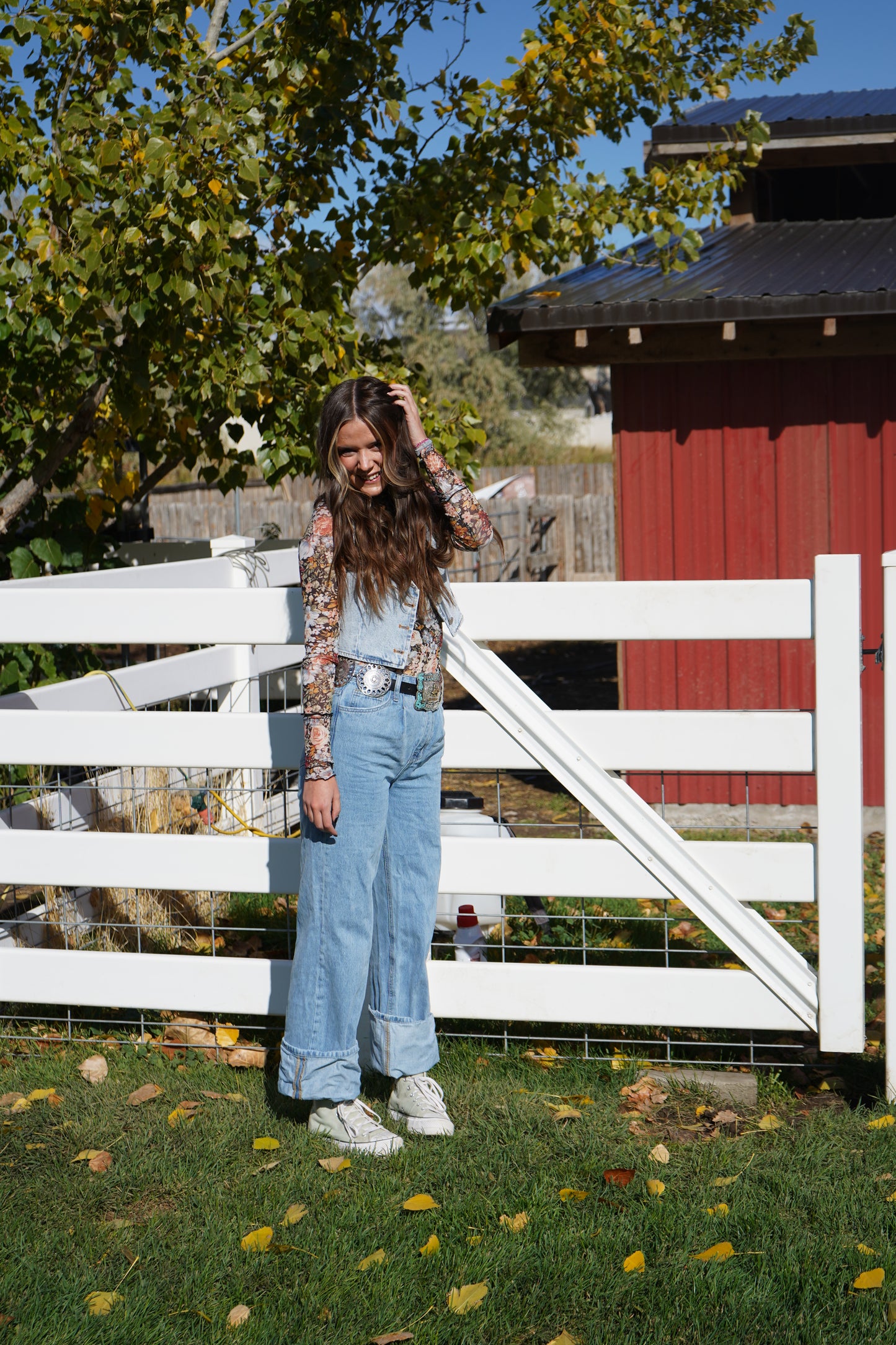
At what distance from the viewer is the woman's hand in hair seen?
9.67ft

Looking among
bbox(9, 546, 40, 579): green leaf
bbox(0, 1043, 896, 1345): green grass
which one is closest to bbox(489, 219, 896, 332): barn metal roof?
bbox(9, 546, 40, 579): green leaf

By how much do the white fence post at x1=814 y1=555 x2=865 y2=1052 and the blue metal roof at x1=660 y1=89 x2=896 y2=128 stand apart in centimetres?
647

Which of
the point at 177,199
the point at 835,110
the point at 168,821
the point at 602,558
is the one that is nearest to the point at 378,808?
the point at 168,821

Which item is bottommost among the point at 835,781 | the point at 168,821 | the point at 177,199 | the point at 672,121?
the point at 168,821

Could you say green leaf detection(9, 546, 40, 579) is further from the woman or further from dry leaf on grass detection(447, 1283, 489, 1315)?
dry leaf on grass detection(447, 1283, 489, 1315)

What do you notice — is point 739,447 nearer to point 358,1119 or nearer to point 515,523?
point 358,1119

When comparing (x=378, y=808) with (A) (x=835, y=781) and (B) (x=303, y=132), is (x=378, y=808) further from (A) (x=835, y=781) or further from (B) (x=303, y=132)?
(B) (x=303, y=132)

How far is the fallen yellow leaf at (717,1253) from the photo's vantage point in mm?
2566

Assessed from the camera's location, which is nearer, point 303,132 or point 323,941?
point 323,941

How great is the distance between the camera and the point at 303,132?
5715 millimetres

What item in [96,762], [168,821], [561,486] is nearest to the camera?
[96,762]

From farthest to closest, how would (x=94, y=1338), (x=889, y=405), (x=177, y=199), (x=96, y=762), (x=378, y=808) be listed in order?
1. (x=889, y=405)
2. (x=177, y=199)
3. (x=96, y=762)
4. (x=378, y=808)
5. (x=94, y=1338)

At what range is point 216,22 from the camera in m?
6.35

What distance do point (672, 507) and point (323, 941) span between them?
5.11m
